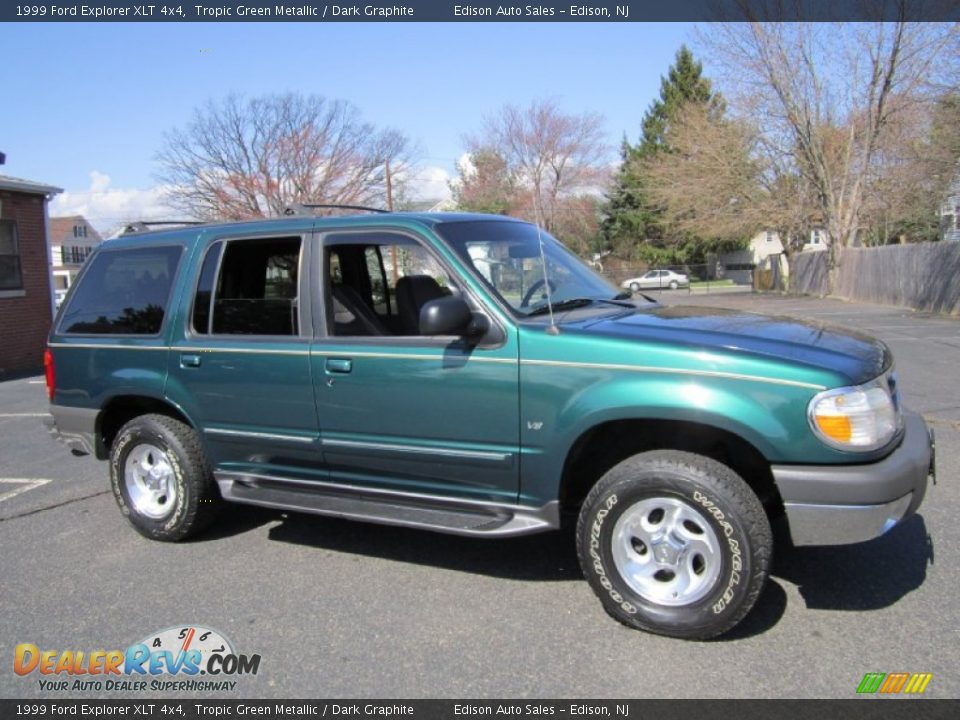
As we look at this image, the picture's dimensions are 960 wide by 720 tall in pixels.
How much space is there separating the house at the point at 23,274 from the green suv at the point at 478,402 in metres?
13.3

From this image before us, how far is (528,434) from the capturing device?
3.63 meters

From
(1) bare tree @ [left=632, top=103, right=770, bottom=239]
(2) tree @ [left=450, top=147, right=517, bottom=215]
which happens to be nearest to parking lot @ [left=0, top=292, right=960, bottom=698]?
(1) bare tree @ [left=632, top=103, right=770, bottom=239]

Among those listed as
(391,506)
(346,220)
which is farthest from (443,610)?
(346,220)

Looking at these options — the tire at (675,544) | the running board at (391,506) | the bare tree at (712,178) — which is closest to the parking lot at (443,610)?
the tire at (675,544)

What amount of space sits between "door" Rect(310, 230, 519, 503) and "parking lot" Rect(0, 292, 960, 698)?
0.59m

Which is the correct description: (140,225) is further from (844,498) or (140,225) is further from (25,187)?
(25,187)

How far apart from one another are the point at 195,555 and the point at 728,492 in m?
3.16

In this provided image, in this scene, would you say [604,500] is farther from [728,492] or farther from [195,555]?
[195,555]

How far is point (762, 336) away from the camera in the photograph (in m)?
3.54

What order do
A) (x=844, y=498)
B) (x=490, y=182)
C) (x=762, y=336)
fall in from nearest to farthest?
(x=844, y=498) < (x=762, y=336) < (x=490, y=182)

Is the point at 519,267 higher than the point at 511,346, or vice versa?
the point at 519,267

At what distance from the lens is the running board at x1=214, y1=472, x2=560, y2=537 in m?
3.71

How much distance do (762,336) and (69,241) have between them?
9146 centimetres
